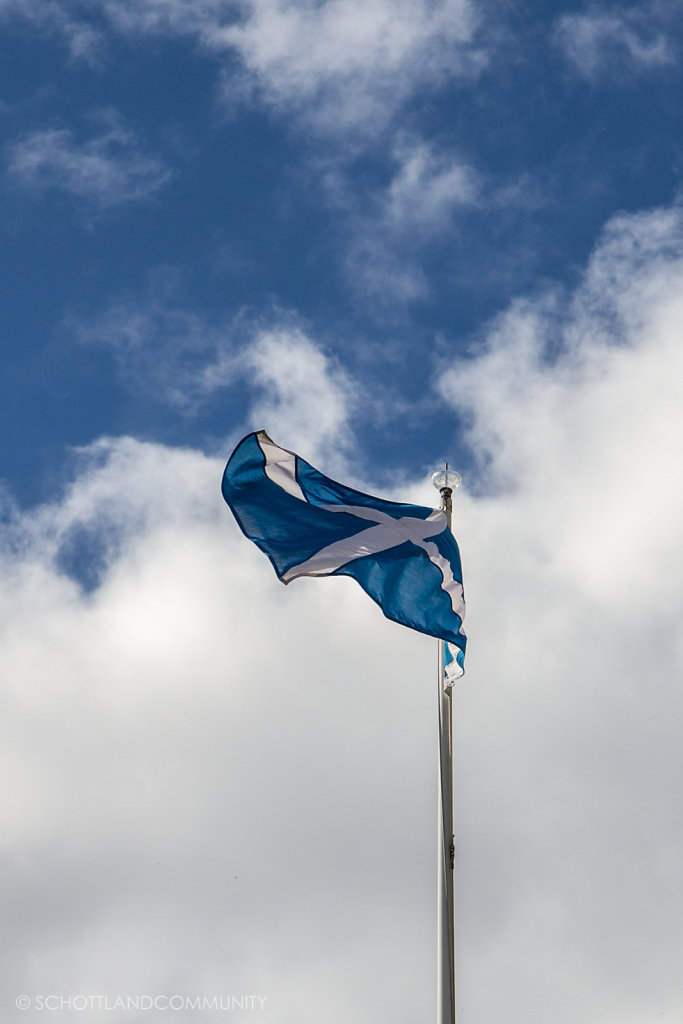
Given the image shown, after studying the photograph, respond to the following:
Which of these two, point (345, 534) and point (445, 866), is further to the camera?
point (345, 534)

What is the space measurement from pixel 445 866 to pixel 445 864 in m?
0.03

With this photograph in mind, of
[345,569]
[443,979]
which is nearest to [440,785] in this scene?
[443,979]

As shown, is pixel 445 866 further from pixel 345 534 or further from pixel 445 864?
pixel 345 534

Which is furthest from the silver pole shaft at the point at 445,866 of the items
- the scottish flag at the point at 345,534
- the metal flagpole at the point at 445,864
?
the scottish flag at the point at 345,534

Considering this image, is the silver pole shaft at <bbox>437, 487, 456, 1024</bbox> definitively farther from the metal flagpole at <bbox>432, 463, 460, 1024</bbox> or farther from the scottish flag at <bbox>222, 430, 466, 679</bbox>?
the scottish flag at <bbox>222, 430, 466, 679</bbox>

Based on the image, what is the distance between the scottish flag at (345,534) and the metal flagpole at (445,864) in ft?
4.39

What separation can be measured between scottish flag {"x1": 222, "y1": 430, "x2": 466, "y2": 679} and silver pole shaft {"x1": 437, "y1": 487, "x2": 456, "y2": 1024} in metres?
1.46

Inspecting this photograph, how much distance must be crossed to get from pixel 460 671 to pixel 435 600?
1.69 metres

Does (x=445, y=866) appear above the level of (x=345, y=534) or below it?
below

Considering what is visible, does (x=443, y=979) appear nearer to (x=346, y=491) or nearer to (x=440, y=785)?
(x=440, y=785)

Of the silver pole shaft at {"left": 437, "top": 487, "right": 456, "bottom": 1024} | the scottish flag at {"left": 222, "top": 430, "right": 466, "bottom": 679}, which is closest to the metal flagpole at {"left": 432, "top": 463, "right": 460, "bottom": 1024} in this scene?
the silver pole shaft at {"left": 437, "top": 487, "right": 456, "bottom": 1024}

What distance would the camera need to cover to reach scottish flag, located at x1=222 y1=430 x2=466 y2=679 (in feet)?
74.3

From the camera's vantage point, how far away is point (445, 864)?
1933 centimetres

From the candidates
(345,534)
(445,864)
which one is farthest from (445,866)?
(345,534)
